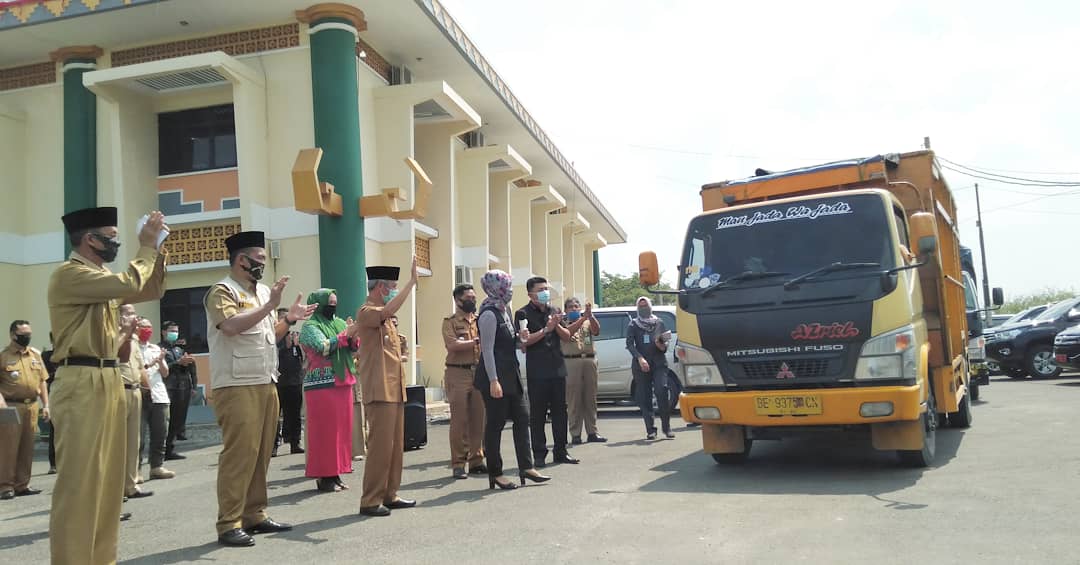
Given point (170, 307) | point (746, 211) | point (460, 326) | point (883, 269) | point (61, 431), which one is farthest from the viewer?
point (170, 307)

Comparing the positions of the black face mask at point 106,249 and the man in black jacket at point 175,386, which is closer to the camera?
the black face mask at point 106,249

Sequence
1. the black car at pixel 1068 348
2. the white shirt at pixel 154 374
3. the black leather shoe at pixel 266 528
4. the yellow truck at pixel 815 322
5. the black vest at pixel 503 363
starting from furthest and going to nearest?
1. the black car at pixel 1068 348
2. the white shirt at pixel 154 374
3. the black vest at pixel 503 363
4. the yellow truck at pixel 815 322
5. the black leather shoe at pixel 266 528

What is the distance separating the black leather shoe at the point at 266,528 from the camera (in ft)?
19.8

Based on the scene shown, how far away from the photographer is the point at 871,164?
27.9 ft

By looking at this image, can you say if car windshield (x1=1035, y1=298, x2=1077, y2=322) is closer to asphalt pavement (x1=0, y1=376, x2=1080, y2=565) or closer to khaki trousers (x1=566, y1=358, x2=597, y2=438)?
asphalt pavement (x1=0, y1=376, x2=1080, y2=565)

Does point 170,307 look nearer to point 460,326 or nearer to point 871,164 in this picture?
point 460,326

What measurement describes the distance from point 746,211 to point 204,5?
11008 millimetres

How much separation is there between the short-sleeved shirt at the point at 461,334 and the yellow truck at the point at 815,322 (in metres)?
1.80

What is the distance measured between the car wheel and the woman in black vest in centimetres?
1626

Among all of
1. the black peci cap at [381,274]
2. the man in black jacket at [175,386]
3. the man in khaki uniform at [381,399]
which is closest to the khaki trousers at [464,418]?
the man in khaki uniform at [381,399]

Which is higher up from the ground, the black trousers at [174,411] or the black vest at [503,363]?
the black vest at [503,363]

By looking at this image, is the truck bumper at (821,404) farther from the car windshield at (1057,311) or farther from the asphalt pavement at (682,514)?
the car windshield at (1057,311)

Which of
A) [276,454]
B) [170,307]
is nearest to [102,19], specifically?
[170,307]

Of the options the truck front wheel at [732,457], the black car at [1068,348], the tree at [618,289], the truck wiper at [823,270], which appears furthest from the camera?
the tree at [618,289]
